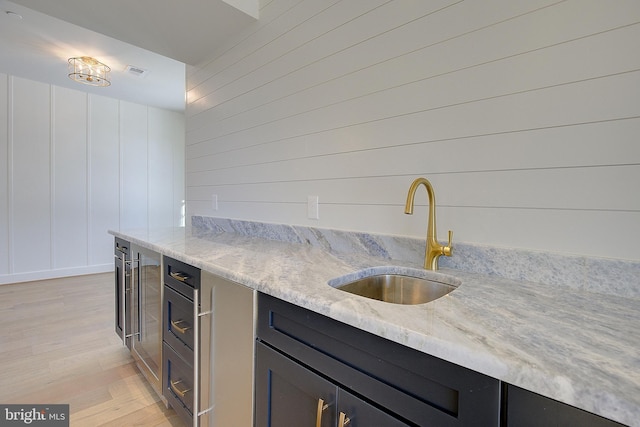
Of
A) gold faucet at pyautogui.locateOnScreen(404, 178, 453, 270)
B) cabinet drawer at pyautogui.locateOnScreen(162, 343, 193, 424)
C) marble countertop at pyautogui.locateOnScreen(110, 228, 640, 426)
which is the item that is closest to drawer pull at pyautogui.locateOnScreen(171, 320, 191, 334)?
cabinet drawer at pyautogui.locateOnScreen(162, 343, 193, 424)

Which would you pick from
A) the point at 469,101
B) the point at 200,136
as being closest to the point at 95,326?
the point at 200,136

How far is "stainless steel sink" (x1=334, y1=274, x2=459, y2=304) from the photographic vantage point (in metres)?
0.99

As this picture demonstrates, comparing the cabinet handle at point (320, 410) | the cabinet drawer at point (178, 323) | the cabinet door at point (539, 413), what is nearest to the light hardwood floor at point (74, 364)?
the cabinet drawer at point (178, 323)

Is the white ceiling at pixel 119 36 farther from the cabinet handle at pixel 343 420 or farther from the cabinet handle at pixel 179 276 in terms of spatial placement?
the cabinet handle at pixel 343 420

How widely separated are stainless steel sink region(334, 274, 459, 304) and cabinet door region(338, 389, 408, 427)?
0.34 meters

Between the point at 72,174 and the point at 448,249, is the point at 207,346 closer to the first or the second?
the point at 448,249

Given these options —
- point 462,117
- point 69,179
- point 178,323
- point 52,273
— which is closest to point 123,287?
point 178,323

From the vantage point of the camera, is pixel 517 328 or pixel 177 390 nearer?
pixel 517 328

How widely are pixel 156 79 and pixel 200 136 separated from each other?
167cm

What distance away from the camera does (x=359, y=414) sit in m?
0.64

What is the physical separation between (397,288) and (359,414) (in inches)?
20.0

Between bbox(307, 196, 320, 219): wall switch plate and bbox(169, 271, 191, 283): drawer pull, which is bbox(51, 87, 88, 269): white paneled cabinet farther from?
bbox(307, 196, 320, 219): wall switch plate

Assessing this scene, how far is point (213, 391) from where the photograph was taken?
1166 millimetres

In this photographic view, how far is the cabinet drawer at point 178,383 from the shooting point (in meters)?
1.33
